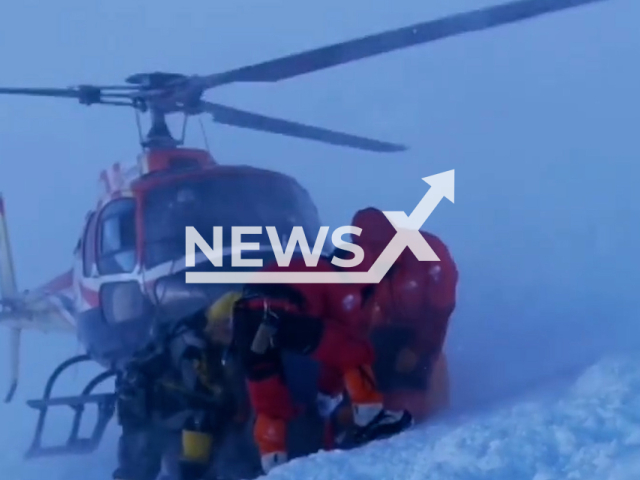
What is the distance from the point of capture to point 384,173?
130 inches

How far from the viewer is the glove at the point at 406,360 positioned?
6.35 ft

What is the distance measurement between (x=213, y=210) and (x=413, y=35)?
28.9 inches

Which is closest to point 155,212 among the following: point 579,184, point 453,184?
point 453,184

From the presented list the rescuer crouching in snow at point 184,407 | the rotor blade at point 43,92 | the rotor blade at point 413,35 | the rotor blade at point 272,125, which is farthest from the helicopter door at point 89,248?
the rotor blade at point 413,35

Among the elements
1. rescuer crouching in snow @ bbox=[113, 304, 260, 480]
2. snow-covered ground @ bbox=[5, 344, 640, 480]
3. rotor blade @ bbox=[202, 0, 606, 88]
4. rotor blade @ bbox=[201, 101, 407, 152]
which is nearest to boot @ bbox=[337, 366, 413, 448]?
snow-covered ground @ bbox=[5, 344, 640, 480]

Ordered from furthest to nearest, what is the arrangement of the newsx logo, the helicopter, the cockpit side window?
the cockpit side window → the helicopter → the newsx logo

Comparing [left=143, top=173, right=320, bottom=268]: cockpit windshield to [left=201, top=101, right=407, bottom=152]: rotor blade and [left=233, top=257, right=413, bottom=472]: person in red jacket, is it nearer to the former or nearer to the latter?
[left=201, top=101, right=407, bottom=152]: rotor blade

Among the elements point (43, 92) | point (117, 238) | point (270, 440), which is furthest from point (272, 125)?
point (270, 440)

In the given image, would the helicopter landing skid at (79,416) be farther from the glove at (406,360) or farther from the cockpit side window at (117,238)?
the glove at (406,360)

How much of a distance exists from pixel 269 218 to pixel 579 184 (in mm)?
1579

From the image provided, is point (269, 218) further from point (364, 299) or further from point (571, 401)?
point (571, 401)

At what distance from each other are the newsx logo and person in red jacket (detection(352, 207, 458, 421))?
0.02m

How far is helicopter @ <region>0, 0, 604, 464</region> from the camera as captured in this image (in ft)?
7.49

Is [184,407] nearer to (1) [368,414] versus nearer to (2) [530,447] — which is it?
(1) [368,414]
